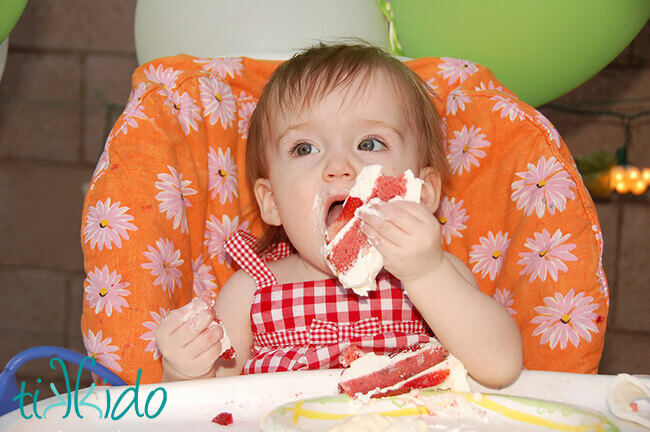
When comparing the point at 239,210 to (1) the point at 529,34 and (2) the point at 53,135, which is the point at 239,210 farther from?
(2) the point at 53,135

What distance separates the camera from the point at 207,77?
150cm

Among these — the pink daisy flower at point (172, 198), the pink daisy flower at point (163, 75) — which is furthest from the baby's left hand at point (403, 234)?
the pink daisy flower at point (163, 75)

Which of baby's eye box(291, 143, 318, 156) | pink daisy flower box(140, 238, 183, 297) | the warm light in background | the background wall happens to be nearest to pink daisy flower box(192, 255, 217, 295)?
pink daisy flower box(140, 238, 183, 297)

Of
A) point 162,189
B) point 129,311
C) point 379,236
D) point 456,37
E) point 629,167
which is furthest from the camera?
point 629,167

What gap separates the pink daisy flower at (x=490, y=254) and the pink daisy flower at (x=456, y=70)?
1.32 feet

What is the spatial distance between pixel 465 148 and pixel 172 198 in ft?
2.27

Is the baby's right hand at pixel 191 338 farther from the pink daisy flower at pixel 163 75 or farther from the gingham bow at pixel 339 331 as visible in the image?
the pink daisy flower at pixel 163 75

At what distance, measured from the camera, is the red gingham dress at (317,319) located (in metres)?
1.23

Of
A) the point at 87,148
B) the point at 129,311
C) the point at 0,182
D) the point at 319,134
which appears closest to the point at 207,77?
the point at 319,134

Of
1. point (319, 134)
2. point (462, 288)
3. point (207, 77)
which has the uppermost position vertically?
point (207, 77)

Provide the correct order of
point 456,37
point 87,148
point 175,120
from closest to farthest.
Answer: point 175,120
point 456,37
point 87,148

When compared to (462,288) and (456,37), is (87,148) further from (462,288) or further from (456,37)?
(462,288)

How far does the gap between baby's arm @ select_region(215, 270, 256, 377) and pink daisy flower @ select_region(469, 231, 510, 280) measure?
0.51 m

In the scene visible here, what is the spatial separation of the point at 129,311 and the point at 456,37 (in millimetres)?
1062
